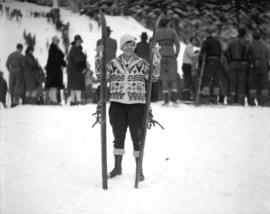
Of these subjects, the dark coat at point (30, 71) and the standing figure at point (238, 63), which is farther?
the dark coat at point (30, 71)

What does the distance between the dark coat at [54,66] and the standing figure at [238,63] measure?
3.71 meters

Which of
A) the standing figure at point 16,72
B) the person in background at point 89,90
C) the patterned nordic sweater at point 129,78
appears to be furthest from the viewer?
the person in background at point 89,90

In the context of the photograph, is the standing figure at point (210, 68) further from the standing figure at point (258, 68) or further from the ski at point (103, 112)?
the ski at point (103, 112)

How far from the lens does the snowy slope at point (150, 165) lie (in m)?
4.55

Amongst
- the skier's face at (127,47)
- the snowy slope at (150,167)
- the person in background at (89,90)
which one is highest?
the skier's face at (127,47)

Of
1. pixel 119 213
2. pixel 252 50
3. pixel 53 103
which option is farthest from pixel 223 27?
pixel 119 213

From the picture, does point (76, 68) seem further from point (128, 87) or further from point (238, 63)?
point (128, 87)

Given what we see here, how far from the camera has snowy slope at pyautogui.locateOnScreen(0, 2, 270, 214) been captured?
455 centimetres

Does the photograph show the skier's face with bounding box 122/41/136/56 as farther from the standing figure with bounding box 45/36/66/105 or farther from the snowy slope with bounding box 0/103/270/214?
the standing figure with bounding box 45/36/66/105

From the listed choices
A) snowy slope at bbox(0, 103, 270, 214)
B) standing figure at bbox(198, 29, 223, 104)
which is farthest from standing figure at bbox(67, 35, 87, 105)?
standing figure at bbox(198, 29, 223, 104)

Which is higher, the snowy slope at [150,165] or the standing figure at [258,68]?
the standing figure at [258,68]

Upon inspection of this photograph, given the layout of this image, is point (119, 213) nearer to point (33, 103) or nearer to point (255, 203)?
point (255, 203)

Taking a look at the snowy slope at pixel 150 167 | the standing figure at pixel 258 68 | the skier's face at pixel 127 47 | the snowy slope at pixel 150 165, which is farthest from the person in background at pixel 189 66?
the skier's face at pixel 127 47

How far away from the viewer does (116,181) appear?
5.33 m
